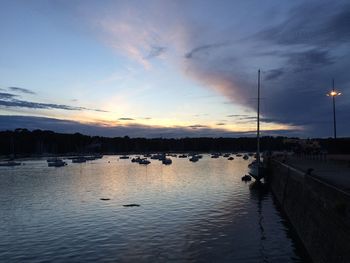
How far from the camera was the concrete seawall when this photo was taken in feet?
49.3

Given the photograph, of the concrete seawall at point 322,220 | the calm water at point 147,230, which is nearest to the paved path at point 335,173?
the concrete seawall at point 322,220

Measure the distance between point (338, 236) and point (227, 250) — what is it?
1022 centimetres

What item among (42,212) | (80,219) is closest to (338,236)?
(80,219)

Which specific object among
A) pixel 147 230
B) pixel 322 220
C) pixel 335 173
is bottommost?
pixel 147 230

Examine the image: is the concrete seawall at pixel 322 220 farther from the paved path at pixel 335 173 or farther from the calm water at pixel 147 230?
the calm water at pixel 147 230

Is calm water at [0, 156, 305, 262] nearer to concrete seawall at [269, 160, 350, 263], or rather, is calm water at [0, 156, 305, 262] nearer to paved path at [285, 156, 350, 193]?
concrete seawall at [269, 160, 350, 263]

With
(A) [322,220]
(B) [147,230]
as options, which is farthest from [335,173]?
(A) [322,220]

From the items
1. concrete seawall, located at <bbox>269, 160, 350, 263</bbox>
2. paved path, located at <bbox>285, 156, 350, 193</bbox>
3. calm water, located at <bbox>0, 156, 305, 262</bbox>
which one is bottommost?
calm water, located at <bbox>0, 156, 305, 262</bbox>

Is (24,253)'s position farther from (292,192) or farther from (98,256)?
(292,192)

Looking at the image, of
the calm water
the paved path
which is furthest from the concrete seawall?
the calm water

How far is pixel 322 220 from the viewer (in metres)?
18.9

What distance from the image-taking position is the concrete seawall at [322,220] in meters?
15.0

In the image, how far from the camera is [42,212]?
4088 centimetres

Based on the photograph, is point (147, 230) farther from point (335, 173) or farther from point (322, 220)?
point (335, 173)
